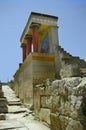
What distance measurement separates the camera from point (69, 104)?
309cm

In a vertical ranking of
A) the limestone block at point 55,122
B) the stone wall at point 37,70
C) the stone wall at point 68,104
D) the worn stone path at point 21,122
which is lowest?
the worn stone path at point 21,122

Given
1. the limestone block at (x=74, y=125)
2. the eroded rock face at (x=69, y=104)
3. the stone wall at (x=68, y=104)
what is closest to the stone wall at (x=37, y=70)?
the stone wall at (x=68, y=104)

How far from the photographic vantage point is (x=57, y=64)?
9945 millimetres

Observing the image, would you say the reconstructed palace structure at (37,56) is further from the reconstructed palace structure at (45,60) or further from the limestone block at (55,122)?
the limestone block at (55,122)

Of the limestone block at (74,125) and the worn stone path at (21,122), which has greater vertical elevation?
the limestone block at (74,125)

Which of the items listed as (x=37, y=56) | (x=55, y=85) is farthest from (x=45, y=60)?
(x=55, y=85)

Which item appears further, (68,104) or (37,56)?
(37,56)

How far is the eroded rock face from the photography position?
2.77 m

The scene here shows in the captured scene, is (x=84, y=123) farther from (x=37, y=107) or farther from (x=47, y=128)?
(x=37, y=107)

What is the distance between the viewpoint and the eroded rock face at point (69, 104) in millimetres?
2768

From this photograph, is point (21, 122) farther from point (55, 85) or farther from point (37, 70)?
point (37, 70)

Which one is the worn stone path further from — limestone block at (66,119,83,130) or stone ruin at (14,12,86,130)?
limestone block at (66,119,83,130)

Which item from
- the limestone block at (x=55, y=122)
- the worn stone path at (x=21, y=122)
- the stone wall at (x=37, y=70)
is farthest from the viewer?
the stone wall at (x=37, y=70)

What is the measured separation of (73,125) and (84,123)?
21 centimetres
